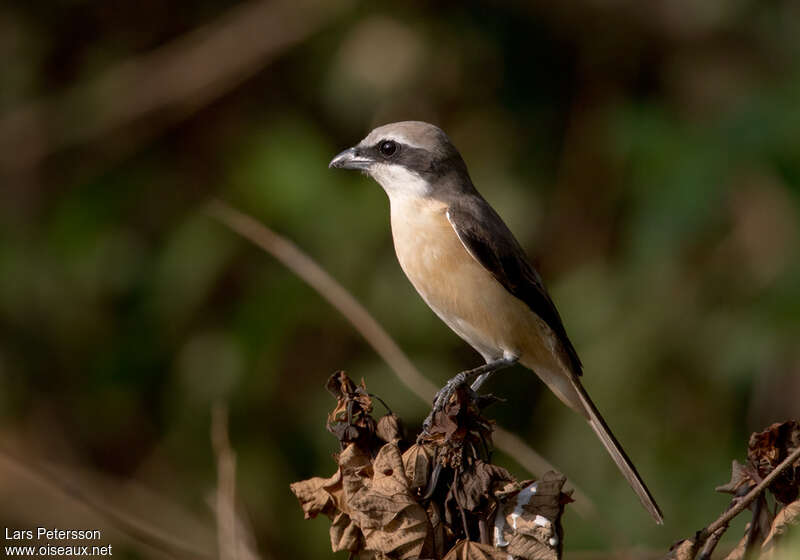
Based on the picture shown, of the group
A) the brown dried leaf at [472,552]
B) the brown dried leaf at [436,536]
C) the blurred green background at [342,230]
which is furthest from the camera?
the blurred green background at [342,230]

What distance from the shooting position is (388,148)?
4262mm

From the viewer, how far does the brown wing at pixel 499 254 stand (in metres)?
3.99

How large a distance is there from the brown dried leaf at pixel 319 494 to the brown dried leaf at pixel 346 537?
0.14 feet

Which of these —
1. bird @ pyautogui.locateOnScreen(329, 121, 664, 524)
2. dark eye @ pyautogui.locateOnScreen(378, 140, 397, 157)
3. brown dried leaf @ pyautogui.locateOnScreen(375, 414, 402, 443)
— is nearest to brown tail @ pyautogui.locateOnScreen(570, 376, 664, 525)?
bird @ pyautogui.locateOnScreen(329, 121, 664, 524)

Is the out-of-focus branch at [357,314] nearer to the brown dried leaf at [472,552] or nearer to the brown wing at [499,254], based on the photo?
the brown wing at [499,254]

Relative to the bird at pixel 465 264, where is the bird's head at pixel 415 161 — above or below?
above

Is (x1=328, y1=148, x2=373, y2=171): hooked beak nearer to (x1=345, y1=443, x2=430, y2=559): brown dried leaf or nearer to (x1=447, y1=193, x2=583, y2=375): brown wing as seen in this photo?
(x1=447, y1=193, x2=583, y2=375): brown wing

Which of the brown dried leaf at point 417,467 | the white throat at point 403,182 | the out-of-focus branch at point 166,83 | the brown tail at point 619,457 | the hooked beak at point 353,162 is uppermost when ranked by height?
the out-of-focus branch at point 166,83

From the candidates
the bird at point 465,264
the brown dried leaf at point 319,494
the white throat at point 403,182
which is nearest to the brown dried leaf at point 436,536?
the brown dried leaf at point 319,494

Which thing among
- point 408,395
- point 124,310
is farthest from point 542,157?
point 124,310

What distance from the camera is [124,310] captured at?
619 cm

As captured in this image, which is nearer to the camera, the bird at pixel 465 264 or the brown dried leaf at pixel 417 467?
the brown dried leaf at pixel 417 467

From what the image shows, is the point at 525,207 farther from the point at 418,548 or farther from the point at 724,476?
the point at 418,548

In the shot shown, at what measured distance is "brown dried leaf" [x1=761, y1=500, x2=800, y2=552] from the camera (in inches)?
89.2
